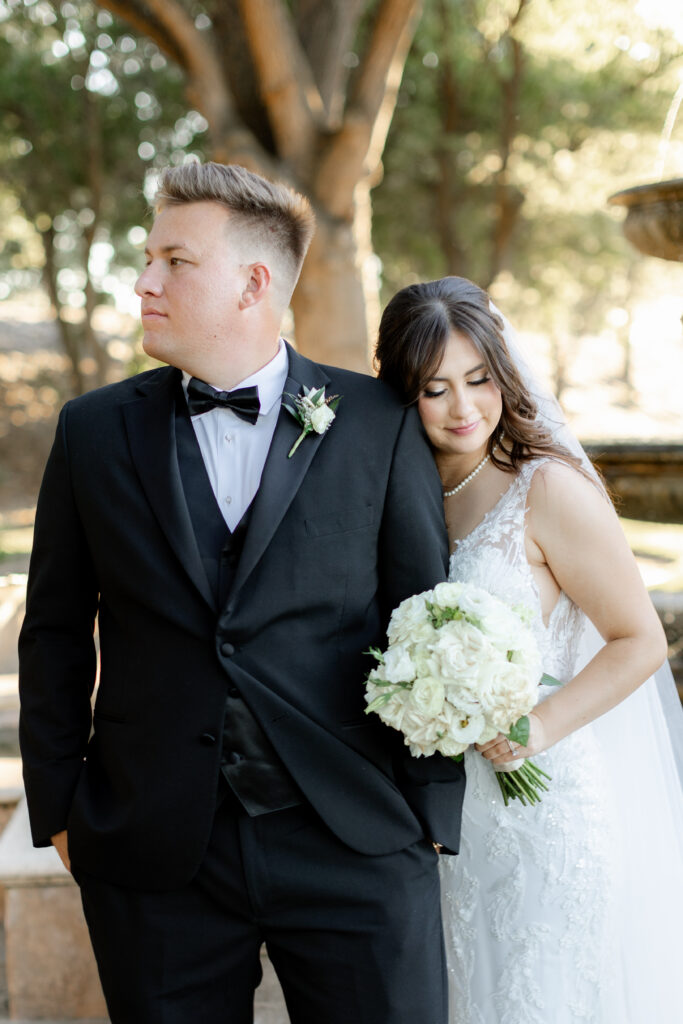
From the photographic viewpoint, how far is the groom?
2.13 metres

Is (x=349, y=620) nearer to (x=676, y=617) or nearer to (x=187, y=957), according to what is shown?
(x=187, y=957)

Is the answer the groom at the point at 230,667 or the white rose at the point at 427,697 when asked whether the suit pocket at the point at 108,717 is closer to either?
the groom at the point at 230,667

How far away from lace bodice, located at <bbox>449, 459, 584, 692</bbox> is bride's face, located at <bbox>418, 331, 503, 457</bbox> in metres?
0.19

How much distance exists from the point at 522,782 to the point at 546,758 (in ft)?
0.78

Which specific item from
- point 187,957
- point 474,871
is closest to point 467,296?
point 474,871

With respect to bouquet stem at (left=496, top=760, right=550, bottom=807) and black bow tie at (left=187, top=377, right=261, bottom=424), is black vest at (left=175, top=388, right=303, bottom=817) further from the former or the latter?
bouquet stem at (left=496, top=760, right=550, bottom=807)

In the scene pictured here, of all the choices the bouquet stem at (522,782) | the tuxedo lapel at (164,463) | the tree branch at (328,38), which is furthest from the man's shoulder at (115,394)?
the tree branch at (328,38)

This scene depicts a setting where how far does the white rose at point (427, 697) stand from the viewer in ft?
6.59

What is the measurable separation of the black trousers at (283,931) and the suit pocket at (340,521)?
610 mm

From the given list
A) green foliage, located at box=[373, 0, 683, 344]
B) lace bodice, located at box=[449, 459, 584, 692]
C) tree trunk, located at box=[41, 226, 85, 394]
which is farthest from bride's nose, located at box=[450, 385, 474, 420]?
tree trunk, located at box=[41, 226, 85, 394]

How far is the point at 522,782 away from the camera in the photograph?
95.7 inches

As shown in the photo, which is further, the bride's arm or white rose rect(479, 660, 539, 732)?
the bride's arm

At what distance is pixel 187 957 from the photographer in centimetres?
217

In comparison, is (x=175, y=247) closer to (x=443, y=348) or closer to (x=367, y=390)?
(x=367, y=390)
